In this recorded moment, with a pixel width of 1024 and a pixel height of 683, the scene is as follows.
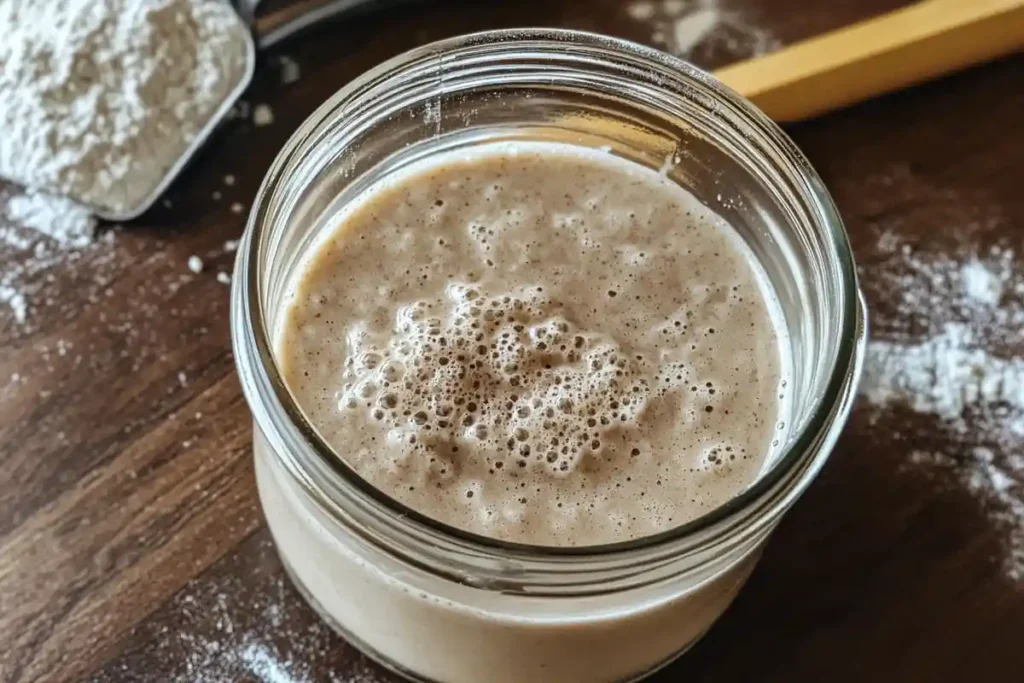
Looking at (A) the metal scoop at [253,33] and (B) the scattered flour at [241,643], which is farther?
(A) the metal scoop at [253,33]

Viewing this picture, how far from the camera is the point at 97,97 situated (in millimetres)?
841

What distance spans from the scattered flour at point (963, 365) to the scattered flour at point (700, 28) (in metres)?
0.19

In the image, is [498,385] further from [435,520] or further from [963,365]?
[963,365]

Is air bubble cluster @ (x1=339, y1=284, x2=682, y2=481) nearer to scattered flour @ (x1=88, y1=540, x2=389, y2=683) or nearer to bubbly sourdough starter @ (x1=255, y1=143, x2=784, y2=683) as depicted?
bubbly sourdough starter @ (x1=255, y1=143, x2=784, y2=683)

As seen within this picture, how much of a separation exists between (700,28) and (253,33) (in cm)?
33

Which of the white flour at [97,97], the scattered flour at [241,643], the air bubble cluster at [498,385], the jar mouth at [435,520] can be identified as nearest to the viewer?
the jar mouth at [435,520]

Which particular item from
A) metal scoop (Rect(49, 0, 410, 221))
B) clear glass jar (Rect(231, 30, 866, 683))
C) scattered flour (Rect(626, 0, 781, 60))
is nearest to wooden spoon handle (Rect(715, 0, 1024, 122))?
scattered flour (Rect(626, 0, 781, 60))

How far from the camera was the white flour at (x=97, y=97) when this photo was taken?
0.84 meters

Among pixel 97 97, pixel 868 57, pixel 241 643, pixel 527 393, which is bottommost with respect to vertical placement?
pixel 241 643

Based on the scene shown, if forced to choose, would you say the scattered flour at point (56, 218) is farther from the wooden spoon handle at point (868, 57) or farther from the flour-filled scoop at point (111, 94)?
the wooden spoon handle at point (868, 57)

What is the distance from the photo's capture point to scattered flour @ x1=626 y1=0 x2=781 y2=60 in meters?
0.94

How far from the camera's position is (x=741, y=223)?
2.42ft

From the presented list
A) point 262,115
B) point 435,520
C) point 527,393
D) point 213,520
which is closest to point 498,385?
point 527,393

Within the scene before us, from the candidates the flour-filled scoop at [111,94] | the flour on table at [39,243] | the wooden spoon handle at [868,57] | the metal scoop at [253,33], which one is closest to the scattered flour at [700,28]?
the wooden spoon handle at [868,57]
